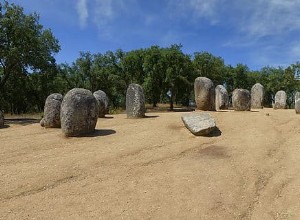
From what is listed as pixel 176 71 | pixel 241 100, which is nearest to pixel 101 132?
pixel 241 100

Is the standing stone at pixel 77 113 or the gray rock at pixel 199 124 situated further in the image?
the standing stone at pixel 77 113

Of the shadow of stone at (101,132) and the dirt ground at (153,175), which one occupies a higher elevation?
the shadow of stone at (101,132)

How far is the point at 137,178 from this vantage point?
1035cm

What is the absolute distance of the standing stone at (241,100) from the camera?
848 inches

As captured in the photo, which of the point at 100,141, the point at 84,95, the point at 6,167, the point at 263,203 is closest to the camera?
the point at 263,203

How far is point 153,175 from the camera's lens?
34.7 feet

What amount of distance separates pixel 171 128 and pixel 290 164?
5.53 metres

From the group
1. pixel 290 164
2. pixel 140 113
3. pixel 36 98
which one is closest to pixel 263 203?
pixel 290 164

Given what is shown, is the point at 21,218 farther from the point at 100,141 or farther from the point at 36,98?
the point at 36,98

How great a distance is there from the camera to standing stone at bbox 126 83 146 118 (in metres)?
19.3

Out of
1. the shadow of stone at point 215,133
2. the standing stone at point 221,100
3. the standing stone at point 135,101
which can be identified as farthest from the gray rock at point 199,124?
the standing stone at point 221,100

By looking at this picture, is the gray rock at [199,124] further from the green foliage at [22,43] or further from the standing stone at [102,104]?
the green foliage at [22,43]

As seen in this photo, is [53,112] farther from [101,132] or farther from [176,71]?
[176,71]

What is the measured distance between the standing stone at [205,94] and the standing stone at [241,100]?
140 centimetres
